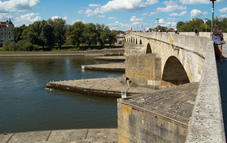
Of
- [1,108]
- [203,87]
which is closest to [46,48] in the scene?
[1,108]

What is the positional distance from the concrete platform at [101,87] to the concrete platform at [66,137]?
8.32 m

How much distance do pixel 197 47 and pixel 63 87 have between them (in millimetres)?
15803

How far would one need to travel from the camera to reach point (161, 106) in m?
6.75

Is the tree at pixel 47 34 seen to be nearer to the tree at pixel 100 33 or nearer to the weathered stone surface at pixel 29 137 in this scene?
the tree at pixel 100 33

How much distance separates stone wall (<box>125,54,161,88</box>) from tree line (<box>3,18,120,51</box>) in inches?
2007

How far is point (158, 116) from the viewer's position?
250 inches

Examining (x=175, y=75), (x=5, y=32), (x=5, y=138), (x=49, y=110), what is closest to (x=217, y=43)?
(x=5, y=138)

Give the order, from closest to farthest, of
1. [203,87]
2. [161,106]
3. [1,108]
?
[203,87] → [161,106] → [1,108]

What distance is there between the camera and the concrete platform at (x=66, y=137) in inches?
428

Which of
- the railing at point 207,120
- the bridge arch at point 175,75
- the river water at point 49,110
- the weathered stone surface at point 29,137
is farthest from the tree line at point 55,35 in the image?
the railing at point 207,120

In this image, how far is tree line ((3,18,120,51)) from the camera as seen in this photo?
69188mm

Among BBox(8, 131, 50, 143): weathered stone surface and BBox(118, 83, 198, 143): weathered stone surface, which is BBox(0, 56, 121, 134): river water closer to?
BBox(8, 131, 50, 143): weathered stone surface

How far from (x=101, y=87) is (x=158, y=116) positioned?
604 inches

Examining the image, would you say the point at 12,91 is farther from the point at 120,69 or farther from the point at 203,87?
the point at 203,87
